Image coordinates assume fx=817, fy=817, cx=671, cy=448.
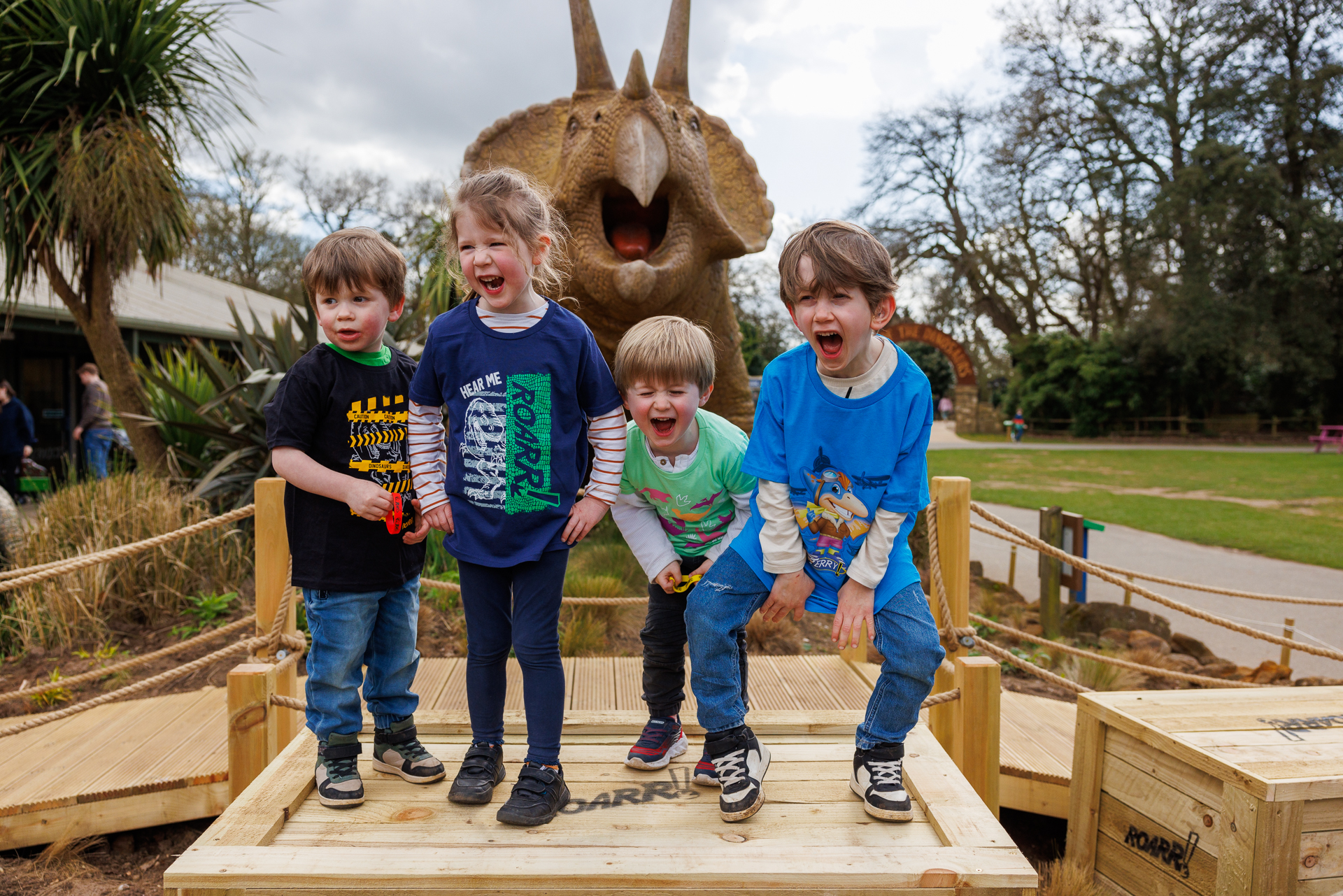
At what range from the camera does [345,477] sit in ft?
6.53

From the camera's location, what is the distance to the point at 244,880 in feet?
5.65

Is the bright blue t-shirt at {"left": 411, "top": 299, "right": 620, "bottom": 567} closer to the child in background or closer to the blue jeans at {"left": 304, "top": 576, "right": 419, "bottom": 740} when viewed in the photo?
the child in background

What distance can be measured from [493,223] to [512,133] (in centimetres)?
207

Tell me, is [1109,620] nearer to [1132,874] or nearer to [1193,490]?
[1132,874]

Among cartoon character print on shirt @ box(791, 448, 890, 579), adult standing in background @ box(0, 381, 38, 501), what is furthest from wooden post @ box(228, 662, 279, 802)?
adult standing in background @ box(0, 381, 38, 501)

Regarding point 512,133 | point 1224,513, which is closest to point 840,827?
point 512,133

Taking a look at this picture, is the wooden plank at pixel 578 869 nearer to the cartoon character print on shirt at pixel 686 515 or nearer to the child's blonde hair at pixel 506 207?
the cartoon character print on shirt at pixel 686 515

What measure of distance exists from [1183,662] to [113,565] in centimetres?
614

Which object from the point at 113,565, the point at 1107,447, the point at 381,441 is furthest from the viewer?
the point at 1107,447

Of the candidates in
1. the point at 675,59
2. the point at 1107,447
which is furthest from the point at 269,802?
the point at 1107,447

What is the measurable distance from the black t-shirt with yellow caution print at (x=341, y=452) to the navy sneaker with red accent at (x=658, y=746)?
0.81 meters

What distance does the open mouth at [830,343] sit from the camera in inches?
73.2

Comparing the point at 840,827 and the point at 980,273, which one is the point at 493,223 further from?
the point at 980,273

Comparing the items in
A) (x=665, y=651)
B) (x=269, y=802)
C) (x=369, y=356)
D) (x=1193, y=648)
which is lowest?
(x=1193, y=648)
